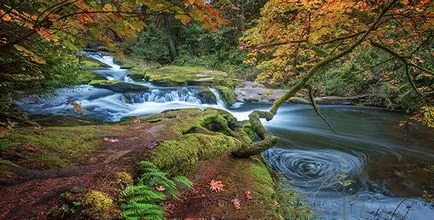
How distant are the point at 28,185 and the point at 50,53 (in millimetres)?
2866

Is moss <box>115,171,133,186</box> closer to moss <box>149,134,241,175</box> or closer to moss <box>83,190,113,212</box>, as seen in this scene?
moss <box>83,190,113,212</box>

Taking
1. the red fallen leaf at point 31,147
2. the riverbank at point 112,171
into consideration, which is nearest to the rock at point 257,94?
the riverbank at point 112,171

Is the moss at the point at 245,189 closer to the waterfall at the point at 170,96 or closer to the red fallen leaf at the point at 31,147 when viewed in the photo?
the red fallen leaf at the point at 31,147

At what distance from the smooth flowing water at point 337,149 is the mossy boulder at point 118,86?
394mm

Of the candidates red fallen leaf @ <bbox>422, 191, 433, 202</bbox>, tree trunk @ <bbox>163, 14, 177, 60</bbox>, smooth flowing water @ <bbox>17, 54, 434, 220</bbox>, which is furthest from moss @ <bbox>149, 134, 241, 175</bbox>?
tree trunk @ <bbox>163, 14, 177, 60</bbox>

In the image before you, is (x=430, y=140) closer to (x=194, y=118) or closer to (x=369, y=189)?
(x=369, y=189)

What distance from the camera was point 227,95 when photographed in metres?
15.4

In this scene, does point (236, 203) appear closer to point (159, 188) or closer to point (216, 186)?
point (216, 186)

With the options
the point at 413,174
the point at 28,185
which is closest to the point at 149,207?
the point at 28,185

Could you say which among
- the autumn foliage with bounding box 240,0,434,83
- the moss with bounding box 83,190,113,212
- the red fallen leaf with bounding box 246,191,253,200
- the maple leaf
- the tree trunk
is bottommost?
the red fallen leaf with bounding box 246,191,253,200

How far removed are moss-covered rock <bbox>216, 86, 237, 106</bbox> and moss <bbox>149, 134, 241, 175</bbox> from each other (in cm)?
1011

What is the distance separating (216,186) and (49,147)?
2.28 meters

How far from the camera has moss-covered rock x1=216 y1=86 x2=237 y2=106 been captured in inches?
602

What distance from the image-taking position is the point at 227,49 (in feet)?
79.7
